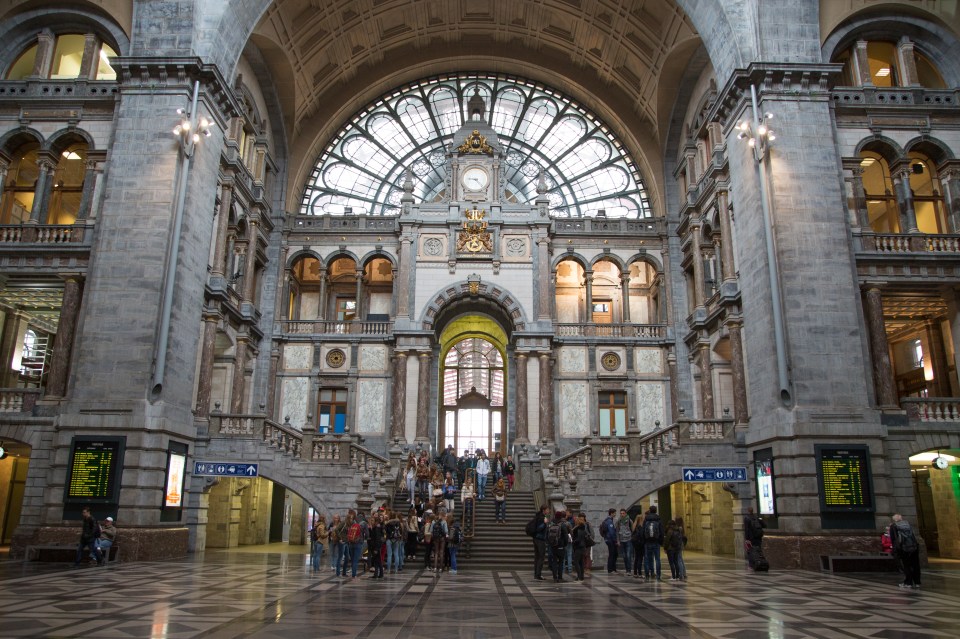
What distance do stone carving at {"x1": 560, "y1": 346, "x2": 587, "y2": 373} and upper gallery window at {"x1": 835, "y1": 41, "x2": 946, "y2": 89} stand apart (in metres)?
14.7

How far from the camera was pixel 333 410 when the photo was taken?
3175 cm

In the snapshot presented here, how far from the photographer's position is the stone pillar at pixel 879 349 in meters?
20.7

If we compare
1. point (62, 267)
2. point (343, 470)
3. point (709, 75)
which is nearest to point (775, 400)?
point (343, 470)

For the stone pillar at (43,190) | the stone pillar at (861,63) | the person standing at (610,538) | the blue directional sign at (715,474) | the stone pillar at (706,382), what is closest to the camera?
the person standing at (610,538)

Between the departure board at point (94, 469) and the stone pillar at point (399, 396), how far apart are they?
12957 mm

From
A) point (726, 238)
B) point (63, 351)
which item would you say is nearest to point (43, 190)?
point (63, 351)

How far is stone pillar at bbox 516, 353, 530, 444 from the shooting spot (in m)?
30.1

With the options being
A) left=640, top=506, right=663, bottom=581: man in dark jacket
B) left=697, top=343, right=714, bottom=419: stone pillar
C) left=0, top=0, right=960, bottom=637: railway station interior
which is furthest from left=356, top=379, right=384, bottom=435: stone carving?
left=640, top=506, right=663, bottom=581: man in dark jacket

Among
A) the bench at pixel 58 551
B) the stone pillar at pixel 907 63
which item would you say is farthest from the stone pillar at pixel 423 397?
the stone pillar at pixel 907 63

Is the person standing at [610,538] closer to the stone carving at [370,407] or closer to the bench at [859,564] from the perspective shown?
the bench at [859,564]

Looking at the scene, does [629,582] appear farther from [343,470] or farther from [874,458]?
[343,470]

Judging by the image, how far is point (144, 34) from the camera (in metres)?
22.3

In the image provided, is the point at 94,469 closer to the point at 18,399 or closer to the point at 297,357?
the point at 18,399

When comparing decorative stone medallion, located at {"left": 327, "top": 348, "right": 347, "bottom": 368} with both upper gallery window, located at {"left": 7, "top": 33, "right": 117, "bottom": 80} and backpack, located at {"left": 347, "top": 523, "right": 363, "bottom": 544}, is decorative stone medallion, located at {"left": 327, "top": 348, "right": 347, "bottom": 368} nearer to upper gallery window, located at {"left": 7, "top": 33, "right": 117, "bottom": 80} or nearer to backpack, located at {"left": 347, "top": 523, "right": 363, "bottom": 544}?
upper gallery window, located at {"left": 7, "top": 33, "right": 117, "bottom": 80}
